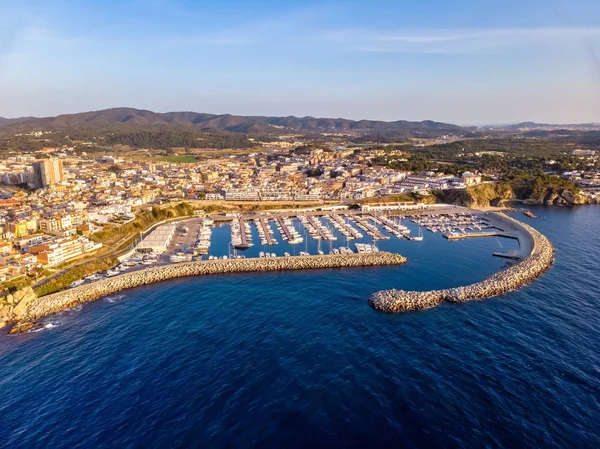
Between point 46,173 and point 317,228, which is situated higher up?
point 46,173

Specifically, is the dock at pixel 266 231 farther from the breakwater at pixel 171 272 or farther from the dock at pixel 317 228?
the breakwater at pixel 171 272

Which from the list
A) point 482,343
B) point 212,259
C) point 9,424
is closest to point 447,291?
point 482,343

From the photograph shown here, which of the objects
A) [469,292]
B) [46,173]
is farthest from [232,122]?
[469,292]

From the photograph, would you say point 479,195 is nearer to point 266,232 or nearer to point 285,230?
point 285,230

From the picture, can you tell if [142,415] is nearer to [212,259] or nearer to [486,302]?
[212,259]

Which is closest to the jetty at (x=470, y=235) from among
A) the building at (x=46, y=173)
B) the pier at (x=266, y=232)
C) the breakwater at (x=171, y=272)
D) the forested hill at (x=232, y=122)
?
the breakwater at (x=171, y=272)
